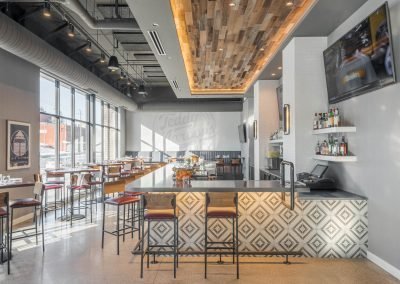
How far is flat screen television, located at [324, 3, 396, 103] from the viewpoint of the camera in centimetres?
319

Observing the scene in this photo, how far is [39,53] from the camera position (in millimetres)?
5250

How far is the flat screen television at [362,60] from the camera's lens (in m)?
3.19

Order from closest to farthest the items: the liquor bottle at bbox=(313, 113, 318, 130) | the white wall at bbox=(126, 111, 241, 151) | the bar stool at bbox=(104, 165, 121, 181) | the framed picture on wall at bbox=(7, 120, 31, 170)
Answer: the liquor bottle at bbox=(313, 113, 318, 130) < the framed picture on wall at bbox=(7, 120, 31, 170) < the bar stool at bbox=(104, 165, 121, 181) < the white wall at bbox=(126, 111, 241, 151)

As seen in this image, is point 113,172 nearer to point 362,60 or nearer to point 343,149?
point 343,149

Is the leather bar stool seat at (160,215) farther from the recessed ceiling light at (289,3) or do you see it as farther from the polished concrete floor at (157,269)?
the recessed ceiling light at (289,3)

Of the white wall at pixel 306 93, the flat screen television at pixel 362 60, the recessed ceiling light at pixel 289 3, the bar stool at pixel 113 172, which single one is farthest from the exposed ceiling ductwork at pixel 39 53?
the flat screen television at pixel 362 60

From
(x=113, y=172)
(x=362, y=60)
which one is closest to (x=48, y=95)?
(x=113, y=172)

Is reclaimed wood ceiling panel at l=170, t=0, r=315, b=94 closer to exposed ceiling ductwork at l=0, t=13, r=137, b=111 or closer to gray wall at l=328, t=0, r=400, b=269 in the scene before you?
gray wall at l=328, t=0, r=400, b=269

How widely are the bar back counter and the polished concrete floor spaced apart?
173 mm

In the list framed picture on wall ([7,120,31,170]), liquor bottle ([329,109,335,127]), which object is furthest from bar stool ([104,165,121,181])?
liquor bottle ([329,109,335,127])

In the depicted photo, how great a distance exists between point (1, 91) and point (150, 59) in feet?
15.1

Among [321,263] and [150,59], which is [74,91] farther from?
[321,263]

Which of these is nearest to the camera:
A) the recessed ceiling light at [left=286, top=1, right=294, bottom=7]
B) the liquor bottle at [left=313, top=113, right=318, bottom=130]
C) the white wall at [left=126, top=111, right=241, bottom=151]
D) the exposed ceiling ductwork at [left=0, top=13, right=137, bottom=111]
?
the recessed ceiling light at [left=286, top=1, right=294, bottom=7]

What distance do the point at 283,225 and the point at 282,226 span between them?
0.07 feet
